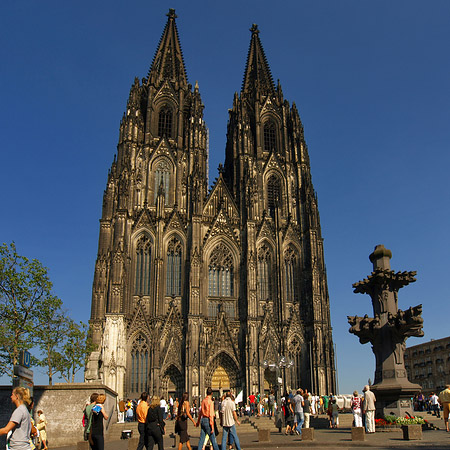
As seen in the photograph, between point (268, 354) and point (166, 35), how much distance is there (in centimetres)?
3910

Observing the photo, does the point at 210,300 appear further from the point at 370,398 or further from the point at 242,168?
the point at 370,398

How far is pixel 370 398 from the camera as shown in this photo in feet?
54.1

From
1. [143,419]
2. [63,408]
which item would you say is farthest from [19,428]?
[63,408]

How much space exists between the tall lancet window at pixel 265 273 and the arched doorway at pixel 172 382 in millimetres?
9927

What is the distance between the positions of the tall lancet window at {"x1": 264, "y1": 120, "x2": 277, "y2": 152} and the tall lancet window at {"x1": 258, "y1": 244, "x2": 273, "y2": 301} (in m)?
11.7

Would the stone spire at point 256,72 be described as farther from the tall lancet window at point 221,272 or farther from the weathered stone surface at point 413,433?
the weathered stone surface at point 413,433

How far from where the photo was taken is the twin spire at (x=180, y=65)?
5462 centimetres

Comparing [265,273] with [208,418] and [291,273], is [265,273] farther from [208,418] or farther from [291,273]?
[208,418]

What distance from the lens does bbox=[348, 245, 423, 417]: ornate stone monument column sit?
691 inches

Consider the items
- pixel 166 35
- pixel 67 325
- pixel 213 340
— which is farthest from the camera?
pixel 166 35

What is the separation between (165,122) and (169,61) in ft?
30.4

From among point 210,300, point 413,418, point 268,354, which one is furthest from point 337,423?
point 210,300

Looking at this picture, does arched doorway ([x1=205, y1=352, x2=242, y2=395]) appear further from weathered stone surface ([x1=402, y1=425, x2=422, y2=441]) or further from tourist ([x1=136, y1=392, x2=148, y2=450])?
tourist ([x1=136, y1=392, x2=148, y2=450])

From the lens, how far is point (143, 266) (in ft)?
143
